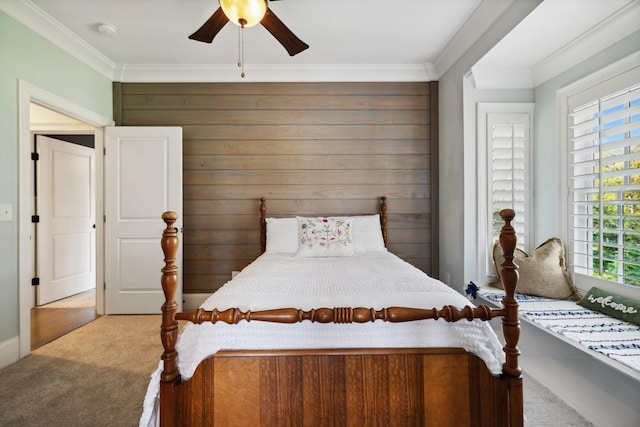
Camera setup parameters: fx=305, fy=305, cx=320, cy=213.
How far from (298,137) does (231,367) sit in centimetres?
247

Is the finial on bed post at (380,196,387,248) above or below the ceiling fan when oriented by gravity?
below

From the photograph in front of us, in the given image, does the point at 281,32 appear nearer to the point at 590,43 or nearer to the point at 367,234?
the point at 367,234

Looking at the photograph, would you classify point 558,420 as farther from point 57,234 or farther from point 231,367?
point 57,234

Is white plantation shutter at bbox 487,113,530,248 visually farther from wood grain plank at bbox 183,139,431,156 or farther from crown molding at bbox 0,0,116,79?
crown molding at bbox 0,0,116,79

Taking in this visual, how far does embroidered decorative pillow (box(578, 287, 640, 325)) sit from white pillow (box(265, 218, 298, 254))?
84.5 inches

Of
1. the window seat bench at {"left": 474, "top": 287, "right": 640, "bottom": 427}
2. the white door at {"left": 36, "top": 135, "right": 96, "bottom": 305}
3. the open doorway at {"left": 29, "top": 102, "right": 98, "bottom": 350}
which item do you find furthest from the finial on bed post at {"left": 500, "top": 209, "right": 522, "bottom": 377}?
the white door at {"left": 36, "top": 135, "right": 96, "bottom": 305}

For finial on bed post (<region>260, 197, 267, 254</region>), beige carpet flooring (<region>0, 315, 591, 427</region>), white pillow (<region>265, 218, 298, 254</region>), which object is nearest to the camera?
beige carpet flooring (<region>0, 315, 591, 427</region>)

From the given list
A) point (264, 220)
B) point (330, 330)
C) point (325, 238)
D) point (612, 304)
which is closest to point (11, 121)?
point (264, 220)

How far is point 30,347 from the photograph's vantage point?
2344 mm

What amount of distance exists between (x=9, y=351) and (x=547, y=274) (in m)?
3.90

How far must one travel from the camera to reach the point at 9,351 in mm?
2152

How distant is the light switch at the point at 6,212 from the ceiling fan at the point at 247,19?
5.88 ft

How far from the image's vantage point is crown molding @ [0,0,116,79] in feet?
7.18

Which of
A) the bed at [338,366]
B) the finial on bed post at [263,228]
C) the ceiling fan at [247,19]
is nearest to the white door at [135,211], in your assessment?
the finial on bed post at [263,228]
